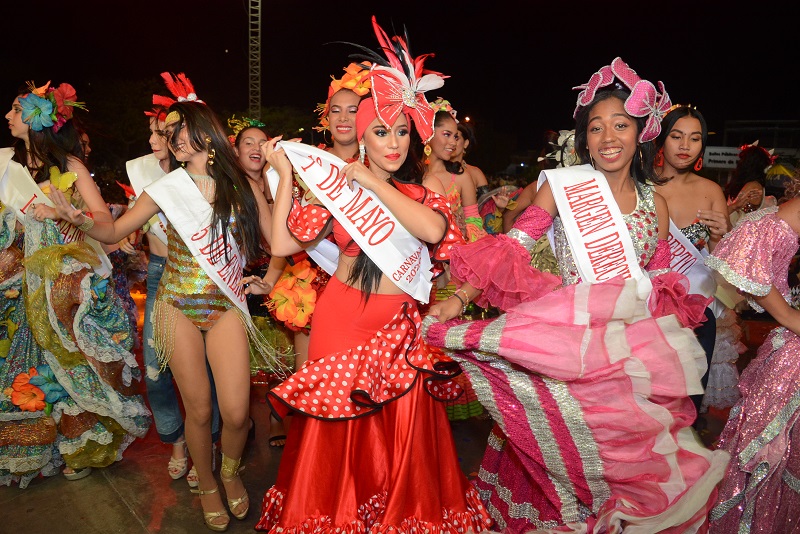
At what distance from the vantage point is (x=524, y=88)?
24.5m

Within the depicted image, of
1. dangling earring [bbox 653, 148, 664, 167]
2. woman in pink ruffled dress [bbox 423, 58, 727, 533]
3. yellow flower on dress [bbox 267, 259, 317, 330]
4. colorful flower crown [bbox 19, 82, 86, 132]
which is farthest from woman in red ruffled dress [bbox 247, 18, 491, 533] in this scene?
dangling earring [bbox 653, 148, 664, 167]

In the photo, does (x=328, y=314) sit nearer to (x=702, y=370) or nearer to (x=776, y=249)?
(x=702, y=370)

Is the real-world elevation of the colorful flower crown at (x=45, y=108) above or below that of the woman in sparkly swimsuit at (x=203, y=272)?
above

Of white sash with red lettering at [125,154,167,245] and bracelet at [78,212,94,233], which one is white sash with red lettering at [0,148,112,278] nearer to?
white sash with red lettering at [125,154,167,245]

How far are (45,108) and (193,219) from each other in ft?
4.24

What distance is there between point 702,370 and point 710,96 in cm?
1596

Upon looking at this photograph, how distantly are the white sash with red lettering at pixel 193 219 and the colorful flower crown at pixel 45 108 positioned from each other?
1030mm

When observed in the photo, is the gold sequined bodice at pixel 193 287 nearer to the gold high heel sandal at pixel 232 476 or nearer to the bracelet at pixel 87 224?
the bracelet at pixel 87 224

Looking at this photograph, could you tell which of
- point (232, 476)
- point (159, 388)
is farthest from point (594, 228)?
point (159, 388)

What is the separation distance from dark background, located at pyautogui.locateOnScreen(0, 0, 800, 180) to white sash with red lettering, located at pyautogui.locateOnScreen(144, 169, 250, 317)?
9.18 meters

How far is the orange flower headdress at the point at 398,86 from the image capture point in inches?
96.9

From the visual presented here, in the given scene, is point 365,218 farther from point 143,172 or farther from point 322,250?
point 143,172

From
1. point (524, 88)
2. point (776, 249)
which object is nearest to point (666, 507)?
point (776, 249)

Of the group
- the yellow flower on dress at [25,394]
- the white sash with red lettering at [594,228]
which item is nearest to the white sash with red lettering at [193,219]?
the yellow flower on dress at [25,394]
